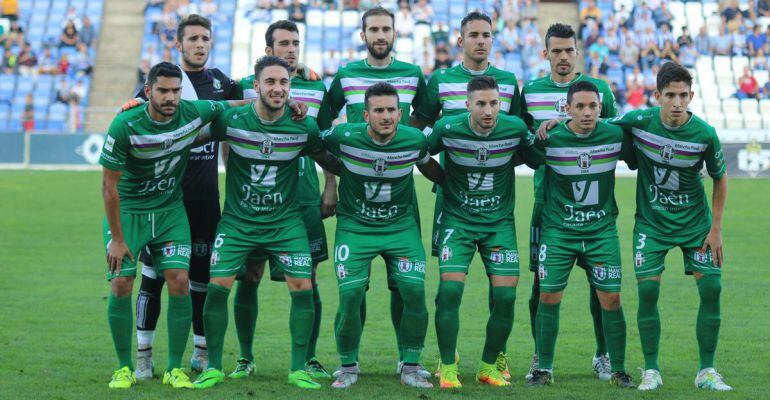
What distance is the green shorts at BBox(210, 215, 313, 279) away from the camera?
8.01 m

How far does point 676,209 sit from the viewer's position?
8062 millimetres

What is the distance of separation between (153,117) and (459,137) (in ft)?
7.26

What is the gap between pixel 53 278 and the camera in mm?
13617

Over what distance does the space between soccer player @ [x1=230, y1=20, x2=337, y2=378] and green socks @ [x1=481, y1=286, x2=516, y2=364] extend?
4.32 feet

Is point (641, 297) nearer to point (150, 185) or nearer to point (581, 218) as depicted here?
point (581, 218)

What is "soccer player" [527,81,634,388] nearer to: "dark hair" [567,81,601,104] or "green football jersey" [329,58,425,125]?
"dark hair" [567,81,601,104]

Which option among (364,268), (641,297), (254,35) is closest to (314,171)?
(364,268)

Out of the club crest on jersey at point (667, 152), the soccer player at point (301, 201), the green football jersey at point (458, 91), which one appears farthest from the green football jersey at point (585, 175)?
the soccer player at point (301, 201)

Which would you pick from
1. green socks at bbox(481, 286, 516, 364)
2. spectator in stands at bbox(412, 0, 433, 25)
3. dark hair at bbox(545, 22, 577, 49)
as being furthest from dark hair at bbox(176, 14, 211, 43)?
spectator in stands at bbox(412, 0, 433, 25)

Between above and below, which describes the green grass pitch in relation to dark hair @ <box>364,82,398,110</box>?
below

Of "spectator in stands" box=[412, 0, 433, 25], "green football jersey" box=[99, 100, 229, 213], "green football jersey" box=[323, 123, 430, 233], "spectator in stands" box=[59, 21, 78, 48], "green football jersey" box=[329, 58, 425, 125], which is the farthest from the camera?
"spectator in stands" box=[412, 0, 433, 25]

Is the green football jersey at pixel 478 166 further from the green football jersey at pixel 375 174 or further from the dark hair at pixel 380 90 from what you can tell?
the dark hair at pixel 380 90

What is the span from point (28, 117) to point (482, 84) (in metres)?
23.5

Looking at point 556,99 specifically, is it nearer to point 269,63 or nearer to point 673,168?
point 673,168
